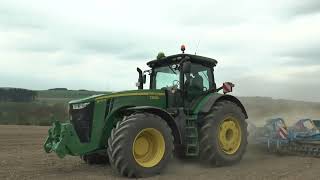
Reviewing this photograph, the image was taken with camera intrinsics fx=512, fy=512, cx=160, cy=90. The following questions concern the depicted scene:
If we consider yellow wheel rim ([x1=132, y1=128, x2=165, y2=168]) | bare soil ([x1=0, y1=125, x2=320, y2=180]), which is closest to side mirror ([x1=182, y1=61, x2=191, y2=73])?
yellow wheel rim ([x1=132, y1=128, x2=165, y2=168])

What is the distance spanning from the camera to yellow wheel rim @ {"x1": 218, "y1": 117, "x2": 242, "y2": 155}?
11164 millimetres

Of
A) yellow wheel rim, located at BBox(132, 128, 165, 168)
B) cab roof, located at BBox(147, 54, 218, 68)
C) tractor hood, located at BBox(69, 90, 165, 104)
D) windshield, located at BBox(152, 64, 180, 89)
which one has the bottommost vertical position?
yellow wheel rim, located at BBox(132, 128, 165, 168)

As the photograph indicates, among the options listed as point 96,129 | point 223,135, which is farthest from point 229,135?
point 96,129

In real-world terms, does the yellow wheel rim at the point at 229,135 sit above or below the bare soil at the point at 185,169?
above

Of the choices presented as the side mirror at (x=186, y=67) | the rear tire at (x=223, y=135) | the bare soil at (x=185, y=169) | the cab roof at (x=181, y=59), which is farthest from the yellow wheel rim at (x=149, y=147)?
the cab roof at (x=181, y=59)

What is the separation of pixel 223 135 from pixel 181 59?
1.90 meters

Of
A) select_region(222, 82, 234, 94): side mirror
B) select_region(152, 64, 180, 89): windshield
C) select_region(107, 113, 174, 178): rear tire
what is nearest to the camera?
select_region(107, 113, 174, 178): rear tire

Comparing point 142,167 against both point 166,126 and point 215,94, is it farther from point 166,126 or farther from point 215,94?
point 215,94

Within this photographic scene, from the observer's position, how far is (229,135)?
37.6 ft

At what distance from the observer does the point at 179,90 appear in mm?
11055

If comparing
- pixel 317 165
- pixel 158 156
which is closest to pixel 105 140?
pixel 158 156

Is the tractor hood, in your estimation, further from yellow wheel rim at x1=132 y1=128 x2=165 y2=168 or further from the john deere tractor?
yellow wheel rim at x1=132 y1=128 x2=165 y2=168

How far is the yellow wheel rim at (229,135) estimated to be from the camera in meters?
11.2

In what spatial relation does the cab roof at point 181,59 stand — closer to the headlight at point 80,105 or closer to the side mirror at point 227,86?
the side mirror at point 227,86
